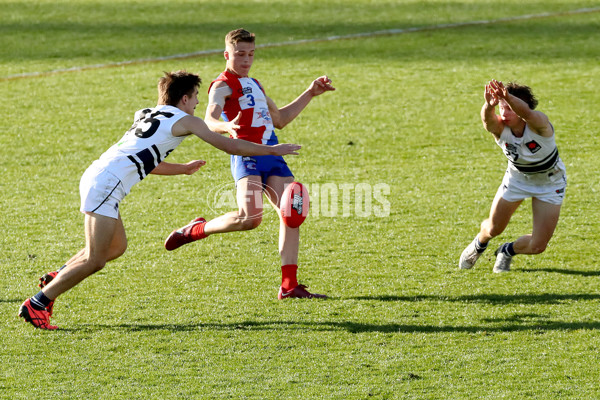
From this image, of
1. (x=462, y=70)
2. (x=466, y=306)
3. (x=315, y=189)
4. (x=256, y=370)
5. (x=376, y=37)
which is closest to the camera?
(x=256, y=370)

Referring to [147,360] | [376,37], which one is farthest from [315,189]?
[376,37]

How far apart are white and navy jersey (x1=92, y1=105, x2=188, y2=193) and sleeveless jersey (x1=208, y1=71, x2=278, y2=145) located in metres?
0.89

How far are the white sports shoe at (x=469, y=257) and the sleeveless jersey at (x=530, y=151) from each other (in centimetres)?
74

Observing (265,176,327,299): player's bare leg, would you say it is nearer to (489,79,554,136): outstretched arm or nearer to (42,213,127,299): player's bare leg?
(42,213,127,299): player's bare leg

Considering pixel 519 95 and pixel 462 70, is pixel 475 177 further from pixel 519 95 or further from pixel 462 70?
pixel 462 70

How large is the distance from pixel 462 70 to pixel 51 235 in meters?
7.63

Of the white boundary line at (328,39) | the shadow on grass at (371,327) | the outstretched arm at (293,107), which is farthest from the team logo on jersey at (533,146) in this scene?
the white boundary line at (328,39)

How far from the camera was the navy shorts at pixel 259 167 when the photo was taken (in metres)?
6.22

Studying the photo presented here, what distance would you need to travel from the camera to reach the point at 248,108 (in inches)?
249

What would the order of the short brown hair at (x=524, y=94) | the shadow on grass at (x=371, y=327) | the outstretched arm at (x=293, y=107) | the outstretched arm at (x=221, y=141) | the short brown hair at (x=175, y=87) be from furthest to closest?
the outstretched arm at (x=293, y=107) → the short brown hair at (x=524, y=94) → the short brown hair at (x=175, y=87) → the shadow on grass at (x=371, y=327) → the outstretched arm at (x=221, y=141)

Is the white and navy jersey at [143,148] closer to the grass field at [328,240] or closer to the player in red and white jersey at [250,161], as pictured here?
the player in red and white jersey at [250,161]

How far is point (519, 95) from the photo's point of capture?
6.14m

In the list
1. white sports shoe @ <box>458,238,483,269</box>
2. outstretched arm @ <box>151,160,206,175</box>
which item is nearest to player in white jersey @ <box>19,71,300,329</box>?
outstretched arm @ <box>151,160,206,175</box>

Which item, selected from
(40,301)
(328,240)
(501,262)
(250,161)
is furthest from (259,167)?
(501,262)
